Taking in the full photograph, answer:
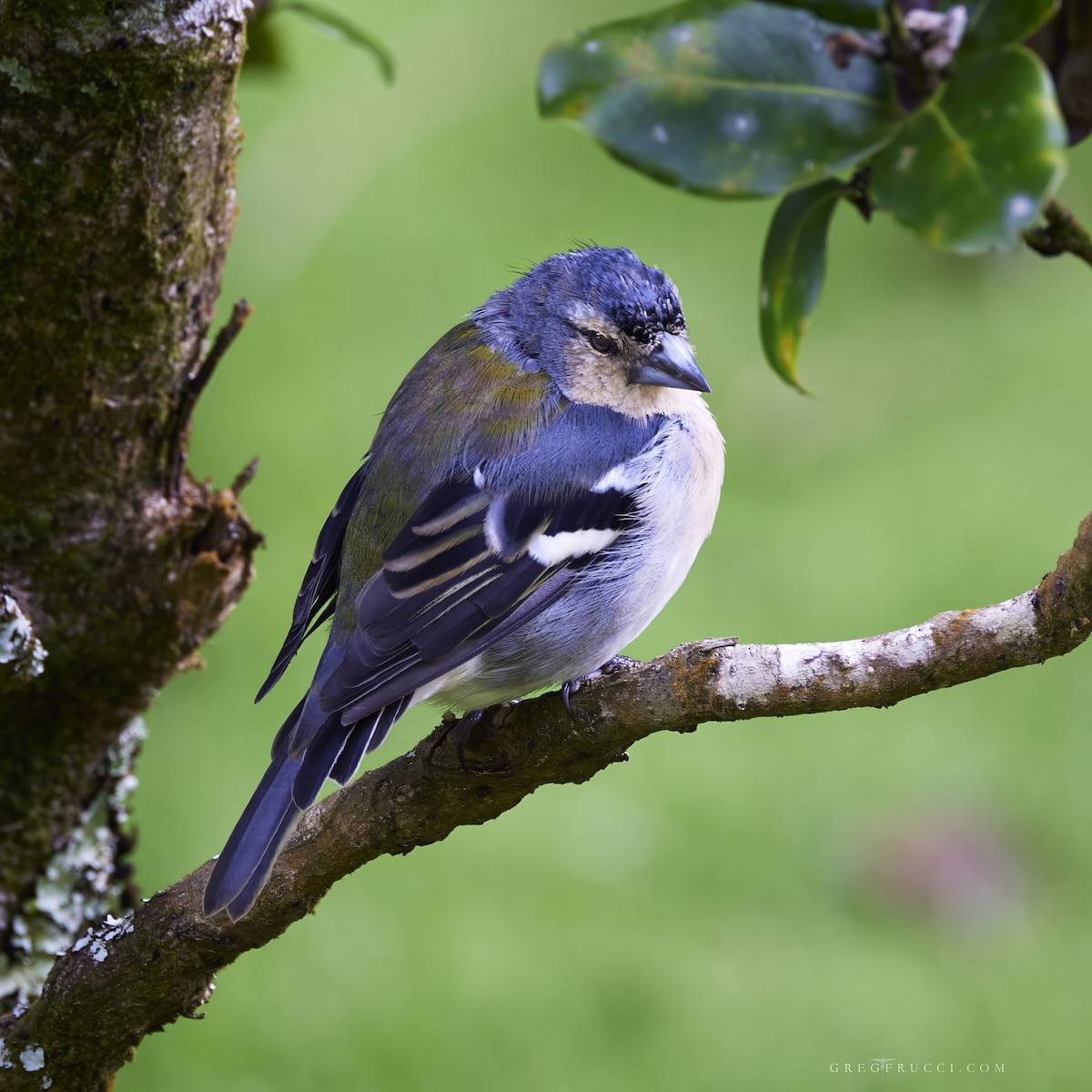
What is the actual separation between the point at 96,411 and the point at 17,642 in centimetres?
39

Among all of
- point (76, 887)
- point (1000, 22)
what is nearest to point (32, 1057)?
point (76, 887)

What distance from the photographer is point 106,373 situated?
218cm

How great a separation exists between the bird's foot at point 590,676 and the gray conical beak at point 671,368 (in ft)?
1.49

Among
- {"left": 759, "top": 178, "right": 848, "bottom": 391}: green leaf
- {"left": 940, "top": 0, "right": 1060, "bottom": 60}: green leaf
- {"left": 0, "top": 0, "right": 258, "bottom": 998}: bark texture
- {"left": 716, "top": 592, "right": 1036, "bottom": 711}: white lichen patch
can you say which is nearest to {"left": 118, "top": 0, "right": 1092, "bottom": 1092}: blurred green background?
{"left": 0, "top": 0, "right": 258, "bottom": 998}: bark texture

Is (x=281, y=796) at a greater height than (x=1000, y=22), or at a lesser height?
lesser

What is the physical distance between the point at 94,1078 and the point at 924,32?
1965 millimetres

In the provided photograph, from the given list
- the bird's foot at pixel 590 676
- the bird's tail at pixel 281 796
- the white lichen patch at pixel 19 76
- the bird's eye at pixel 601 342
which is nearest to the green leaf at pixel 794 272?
the bird's eye at pixel 601 342

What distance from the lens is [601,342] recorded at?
240 centimetres

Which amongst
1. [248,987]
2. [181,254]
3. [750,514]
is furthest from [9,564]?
[750,514]

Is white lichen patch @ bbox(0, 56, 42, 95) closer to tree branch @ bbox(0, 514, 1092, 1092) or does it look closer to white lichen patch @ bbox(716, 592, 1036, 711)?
tree branch @ bbox(0, 514, 1092, 1092)

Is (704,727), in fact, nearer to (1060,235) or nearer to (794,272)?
(794,272)

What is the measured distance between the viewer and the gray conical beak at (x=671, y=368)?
7.51 ft

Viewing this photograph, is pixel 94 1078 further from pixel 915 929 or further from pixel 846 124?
pixel 915 929

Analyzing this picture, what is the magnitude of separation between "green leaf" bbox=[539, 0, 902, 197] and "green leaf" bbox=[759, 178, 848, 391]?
0.41 feet
